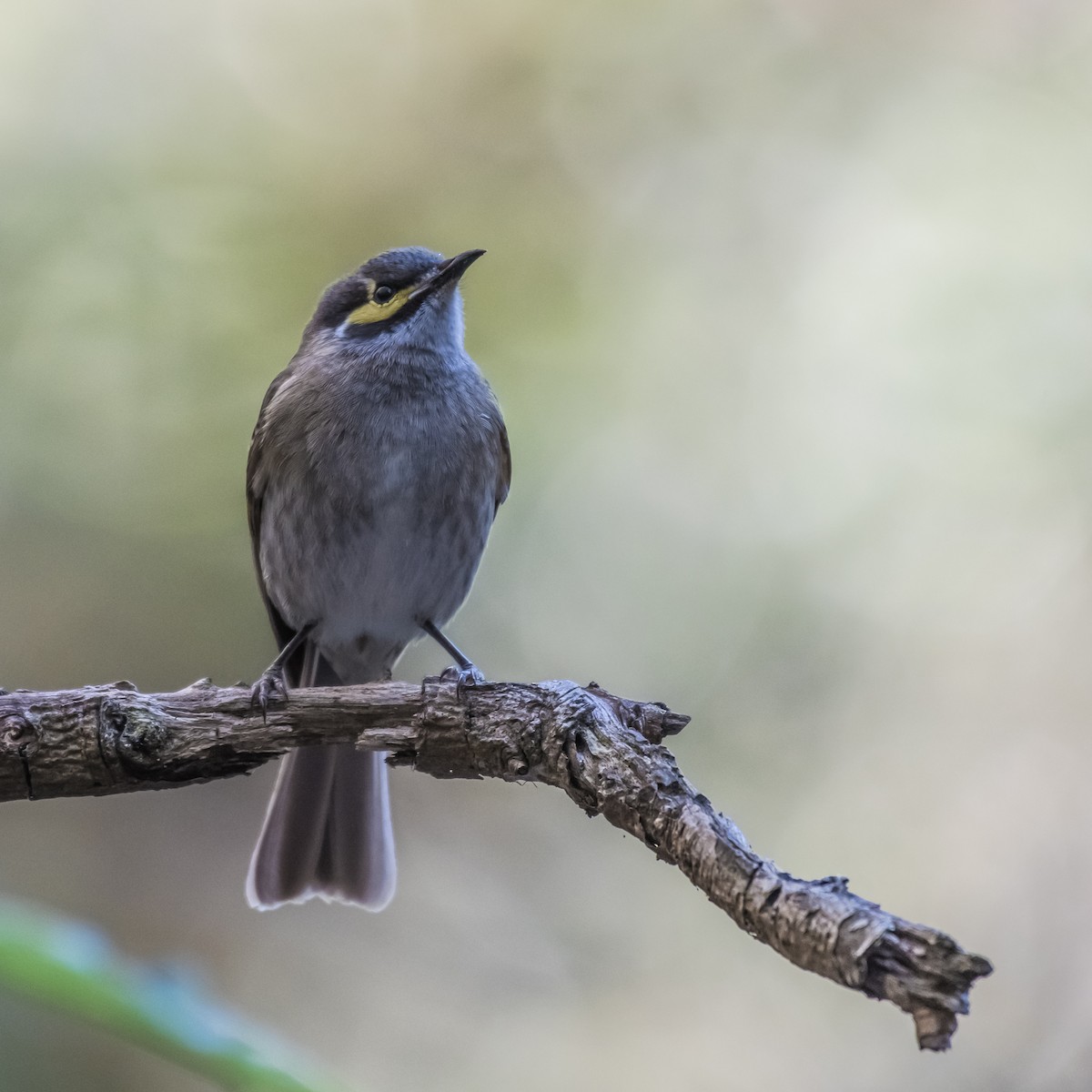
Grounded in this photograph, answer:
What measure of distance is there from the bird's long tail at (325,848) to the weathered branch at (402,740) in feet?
5.08

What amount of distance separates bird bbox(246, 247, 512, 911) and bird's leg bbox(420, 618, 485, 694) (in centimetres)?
2

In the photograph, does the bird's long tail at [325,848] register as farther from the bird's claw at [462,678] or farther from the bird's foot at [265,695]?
the bird's foot at [265,695]

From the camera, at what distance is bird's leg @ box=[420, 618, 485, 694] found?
365cm

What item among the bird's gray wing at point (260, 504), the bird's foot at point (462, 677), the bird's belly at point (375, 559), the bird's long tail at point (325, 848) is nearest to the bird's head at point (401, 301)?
the bird's gray wing at point (260, 504)

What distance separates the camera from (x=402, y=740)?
3.63 m

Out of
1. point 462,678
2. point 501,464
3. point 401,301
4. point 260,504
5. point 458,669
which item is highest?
point 401,301

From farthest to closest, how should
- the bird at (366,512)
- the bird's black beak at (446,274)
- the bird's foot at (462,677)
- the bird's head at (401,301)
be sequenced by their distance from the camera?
the bird's head at (401,301) < the bird's black beak at (446,274) < the bird at (366,512) < the bird's foot at (462,677)

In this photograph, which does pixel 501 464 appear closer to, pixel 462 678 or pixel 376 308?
pixel 376 308

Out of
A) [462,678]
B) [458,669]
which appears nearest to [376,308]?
[458,669]

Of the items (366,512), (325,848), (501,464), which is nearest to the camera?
(366,512)

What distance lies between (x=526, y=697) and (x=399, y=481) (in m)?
1.89

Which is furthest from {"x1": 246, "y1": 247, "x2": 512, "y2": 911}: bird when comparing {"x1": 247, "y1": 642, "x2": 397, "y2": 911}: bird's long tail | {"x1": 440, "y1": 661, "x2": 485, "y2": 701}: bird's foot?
{"x1": 440, "y1": 661, "x2": 485, "y2": 701}: bird's foot

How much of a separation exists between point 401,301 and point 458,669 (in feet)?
6.69

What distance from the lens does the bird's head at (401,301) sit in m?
5.59
